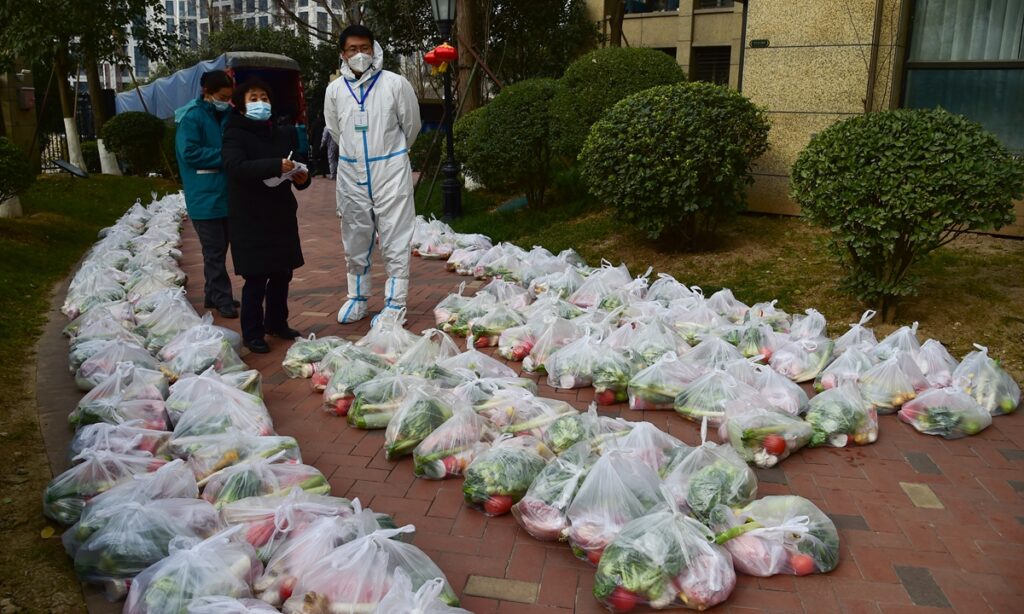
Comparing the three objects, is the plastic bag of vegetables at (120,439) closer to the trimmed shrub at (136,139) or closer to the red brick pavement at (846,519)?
the red brick pavement at (846,519)

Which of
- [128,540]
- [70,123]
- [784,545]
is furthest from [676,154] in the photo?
[70,123]

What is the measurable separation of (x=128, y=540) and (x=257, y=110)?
2914 millimetres

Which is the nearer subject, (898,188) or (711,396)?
(711,396)

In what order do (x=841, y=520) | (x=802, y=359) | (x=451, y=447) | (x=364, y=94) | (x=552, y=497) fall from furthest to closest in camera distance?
(x=364, y=94) < (x=802, y=359) < (x=451, y=447) < (x=841, y=520) < (x=552, y=497)

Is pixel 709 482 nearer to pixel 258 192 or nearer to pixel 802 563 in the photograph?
pixel 802 563

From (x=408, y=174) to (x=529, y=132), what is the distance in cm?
402

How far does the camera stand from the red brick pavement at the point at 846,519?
2.71 m

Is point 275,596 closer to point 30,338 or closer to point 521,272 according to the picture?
point 30,338

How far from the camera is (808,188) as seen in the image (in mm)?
5504

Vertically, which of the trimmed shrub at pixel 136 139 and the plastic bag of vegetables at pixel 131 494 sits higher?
the trimmed shrub at pixel 136 139

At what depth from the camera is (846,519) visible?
10.5 feet

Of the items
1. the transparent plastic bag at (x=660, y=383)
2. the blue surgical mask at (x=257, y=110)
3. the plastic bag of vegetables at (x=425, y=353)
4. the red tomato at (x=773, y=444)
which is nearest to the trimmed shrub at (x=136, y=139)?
the blue surgical mask at (x=257, y=110)

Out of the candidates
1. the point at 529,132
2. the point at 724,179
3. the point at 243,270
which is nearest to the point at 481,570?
the point at 243,270

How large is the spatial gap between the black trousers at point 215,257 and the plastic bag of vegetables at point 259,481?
3049mm
